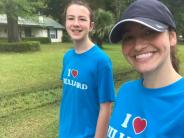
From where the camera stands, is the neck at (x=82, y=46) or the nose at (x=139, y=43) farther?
the neck at (x=82, y=46)

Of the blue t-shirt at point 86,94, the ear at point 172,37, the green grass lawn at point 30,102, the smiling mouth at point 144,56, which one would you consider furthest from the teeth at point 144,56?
the green grass lawn at point 30,102

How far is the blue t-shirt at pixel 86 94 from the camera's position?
10.5 feet

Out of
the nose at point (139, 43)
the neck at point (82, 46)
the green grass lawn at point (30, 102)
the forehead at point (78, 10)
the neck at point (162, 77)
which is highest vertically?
the forehead at point (78, 10)

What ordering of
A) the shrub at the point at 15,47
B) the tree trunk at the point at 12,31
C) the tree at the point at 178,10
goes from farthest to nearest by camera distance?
the tree trunk at the point at 12,31, the shrub at the point at 15,47, the tree at the point at 178,10

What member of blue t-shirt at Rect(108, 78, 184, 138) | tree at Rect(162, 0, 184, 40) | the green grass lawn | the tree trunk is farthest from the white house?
blue t-shirt at Rect(108, 78, 184, 138)

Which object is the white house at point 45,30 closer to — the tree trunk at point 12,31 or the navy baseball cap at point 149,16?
the tree trunk at point 12,31

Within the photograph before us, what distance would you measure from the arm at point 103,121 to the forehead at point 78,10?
2.61 feet

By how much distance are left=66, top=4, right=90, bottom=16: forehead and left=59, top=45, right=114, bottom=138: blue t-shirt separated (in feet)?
1.18

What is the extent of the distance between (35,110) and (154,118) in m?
7.08

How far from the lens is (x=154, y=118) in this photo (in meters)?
1.83

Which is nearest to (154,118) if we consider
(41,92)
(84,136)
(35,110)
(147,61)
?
(147,61)

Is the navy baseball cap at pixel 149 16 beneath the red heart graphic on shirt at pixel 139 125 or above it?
above

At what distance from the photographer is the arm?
314cm

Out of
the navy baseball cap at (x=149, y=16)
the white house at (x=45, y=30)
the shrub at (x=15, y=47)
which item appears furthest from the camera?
the white house at (x=45, y=30)
